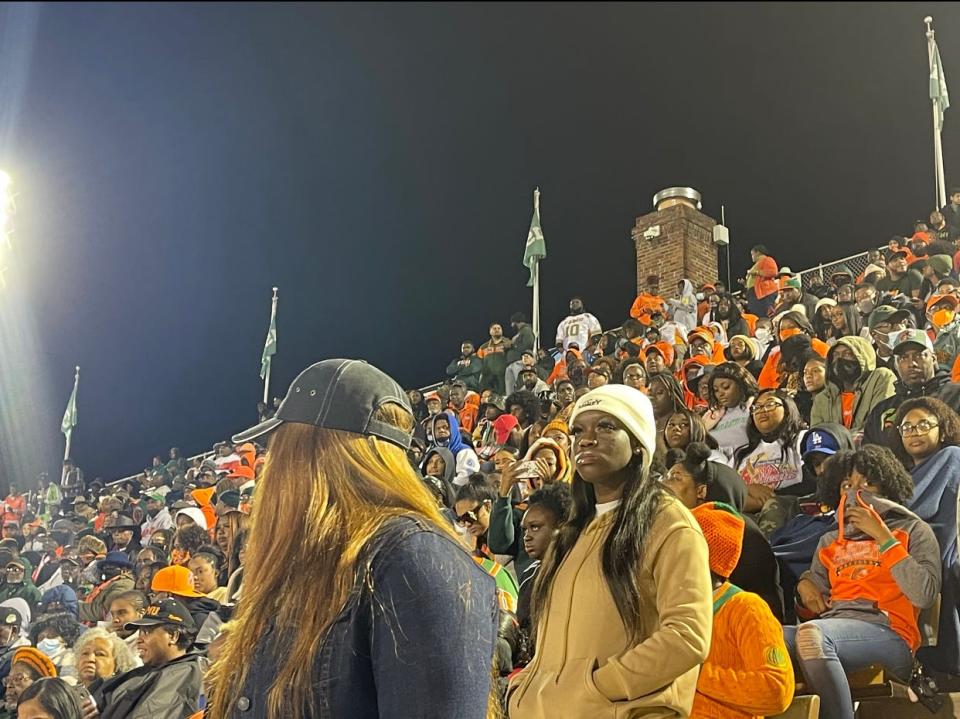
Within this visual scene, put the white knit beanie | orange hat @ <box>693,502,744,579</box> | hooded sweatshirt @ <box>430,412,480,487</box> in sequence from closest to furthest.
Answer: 1. the white knit beanie
2. orange hat @ <box>693,502,744,579</box>
3. hooded sweatshirt @ <box>430,412,480,487</box>

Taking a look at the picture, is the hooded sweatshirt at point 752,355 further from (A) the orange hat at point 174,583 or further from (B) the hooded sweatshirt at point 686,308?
(A) the orange hat at point 174,583

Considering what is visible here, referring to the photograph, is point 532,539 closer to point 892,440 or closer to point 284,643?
point 892,440

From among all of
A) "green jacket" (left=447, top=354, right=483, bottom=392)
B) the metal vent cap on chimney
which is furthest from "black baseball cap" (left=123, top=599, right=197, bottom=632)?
the metal vent cap on chimney

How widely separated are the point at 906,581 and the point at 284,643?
342 centimetres

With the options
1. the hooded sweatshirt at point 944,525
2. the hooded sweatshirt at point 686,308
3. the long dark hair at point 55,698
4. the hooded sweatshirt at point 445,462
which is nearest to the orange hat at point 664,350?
the hooded sweatshirt at point 686,308

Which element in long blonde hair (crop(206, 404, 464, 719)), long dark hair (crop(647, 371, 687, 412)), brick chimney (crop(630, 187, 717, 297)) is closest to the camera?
long blonde hair (crop(206, 404, 464, 719))

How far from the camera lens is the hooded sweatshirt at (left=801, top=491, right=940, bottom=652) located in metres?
4.20

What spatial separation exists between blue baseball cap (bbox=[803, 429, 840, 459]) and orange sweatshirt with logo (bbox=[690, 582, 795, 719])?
232 cm

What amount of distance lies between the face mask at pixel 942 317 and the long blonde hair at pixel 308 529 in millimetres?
7016

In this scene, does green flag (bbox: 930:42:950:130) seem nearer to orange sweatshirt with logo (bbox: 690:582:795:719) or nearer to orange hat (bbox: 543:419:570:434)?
orange hat (bbox: 543:419:570:434)

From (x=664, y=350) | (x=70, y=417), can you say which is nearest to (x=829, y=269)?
(x=664, y=350)

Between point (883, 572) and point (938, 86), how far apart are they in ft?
36.0

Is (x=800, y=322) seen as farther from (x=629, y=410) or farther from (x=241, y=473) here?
(x=241, y=473)

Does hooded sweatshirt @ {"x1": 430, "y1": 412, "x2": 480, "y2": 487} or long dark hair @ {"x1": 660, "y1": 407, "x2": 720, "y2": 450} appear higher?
long dark hair @ {"x1": 660, "y1": 407, "x2": 720, "y2": 450}
